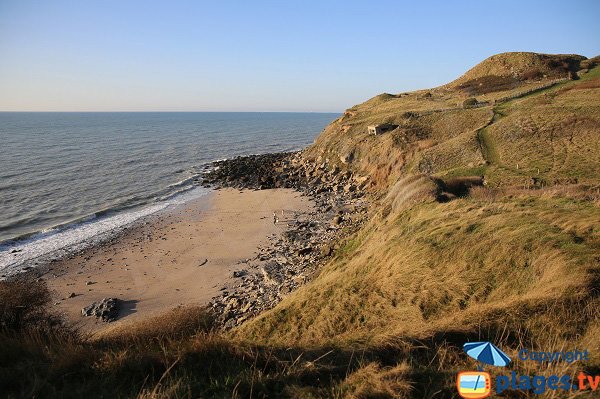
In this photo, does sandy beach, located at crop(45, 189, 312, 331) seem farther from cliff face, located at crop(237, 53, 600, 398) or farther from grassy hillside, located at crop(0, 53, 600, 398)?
cliff face, located at crop(237, 53, 600, 398)

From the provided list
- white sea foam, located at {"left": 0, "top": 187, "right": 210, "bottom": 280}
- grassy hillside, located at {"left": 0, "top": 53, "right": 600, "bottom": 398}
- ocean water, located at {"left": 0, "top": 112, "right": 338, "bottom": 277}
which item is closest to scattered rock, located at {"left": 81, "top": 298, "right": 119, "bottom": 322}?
grassy hillside, located at {"left": 0, "top": 53, "right": 600, "bottom": 398}

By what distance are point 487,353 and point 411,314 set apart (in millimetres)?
4092

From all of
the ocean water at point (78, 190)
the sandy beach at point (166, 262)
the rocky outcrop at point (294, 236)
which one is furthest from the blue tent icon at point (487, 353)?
the ocean water at point (78, 190)

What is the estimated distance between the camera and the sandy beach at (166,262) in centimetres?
2118

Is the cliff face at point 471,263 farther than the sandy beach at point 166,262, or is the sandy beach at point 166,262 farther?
the sandy beach at point 166,262

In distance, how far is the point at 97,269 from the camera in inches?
991

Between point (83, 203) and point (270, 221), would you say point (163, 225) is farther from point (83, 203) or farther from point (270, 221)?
point (83, 203)

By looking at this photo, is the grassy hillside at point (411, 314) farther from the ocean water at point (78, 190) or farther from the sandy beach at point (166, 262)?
the ocean water at point (78, 190)

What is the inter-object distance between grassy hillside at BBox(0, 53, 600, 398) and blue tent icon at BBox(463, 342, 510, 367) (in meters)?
0.22

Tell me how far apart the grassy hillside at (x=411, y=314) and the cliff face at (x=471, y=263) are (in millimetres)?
56

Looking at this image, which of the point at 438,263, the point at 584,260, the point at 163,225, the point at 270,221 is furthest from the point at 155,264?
the point at 584,260

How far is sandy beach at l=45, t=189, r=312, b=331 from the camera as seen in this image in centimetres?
2118

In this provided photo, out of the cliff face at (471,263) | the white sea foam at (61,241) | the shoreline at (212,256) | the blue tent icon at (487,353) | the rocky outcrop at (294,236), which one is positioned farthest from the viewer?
the white sea foam at (61,241)

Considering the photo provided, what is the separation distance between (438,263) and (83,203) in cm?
4223
